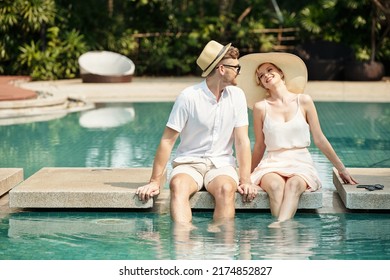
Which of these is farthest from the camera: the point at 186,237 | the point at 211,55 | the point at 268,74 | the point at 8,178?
the point at 8,178

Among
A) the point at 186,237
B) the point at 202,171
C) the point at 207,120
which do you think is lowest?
the point at 186,237

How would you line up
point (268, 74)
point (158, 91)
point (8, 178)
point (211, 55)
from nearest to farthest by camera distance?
1. point (211, 55)
2. point (268, 74)
3. point (8, 178)
4. point (158, 91)

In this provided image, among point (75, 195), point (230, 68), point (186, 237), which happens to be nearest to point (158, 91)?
point (75, 195)

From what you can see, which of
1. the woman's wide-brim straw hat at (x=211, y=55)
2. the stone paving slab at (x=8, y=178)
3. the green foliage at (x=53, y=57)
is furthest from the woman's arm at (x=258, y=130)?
the green foliage at (x=53, y=57)

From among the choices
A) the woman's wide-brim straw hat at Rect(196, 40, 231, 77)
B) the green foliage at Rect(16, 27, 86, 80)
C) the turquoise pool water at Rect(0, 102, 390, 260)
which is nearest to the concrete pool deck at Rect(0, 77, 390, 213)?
the green foliage at Rect(16, 27, 86, 80)

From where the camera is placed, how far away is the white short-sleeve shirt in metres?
6.09

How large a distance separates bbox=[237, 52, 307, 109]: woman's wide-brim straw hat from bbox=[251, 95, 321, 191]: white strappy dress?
0.62 feet

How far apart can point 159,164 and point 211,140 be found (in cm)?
41

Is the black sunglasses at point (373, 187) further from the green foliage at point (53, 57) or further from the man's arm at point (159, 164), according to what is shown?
the green foliage at point (53, 57)

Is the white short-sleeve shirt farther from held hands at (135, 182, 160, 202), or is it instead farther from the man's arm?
held hands at (135, 182, 160, 202)

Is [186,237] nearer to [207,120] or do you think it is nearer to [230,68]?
[207,120]

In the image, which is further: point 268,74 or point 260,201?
point 268,74

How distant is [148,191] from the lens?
20.0ft

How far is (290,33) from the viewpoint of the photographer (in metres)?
22.7
